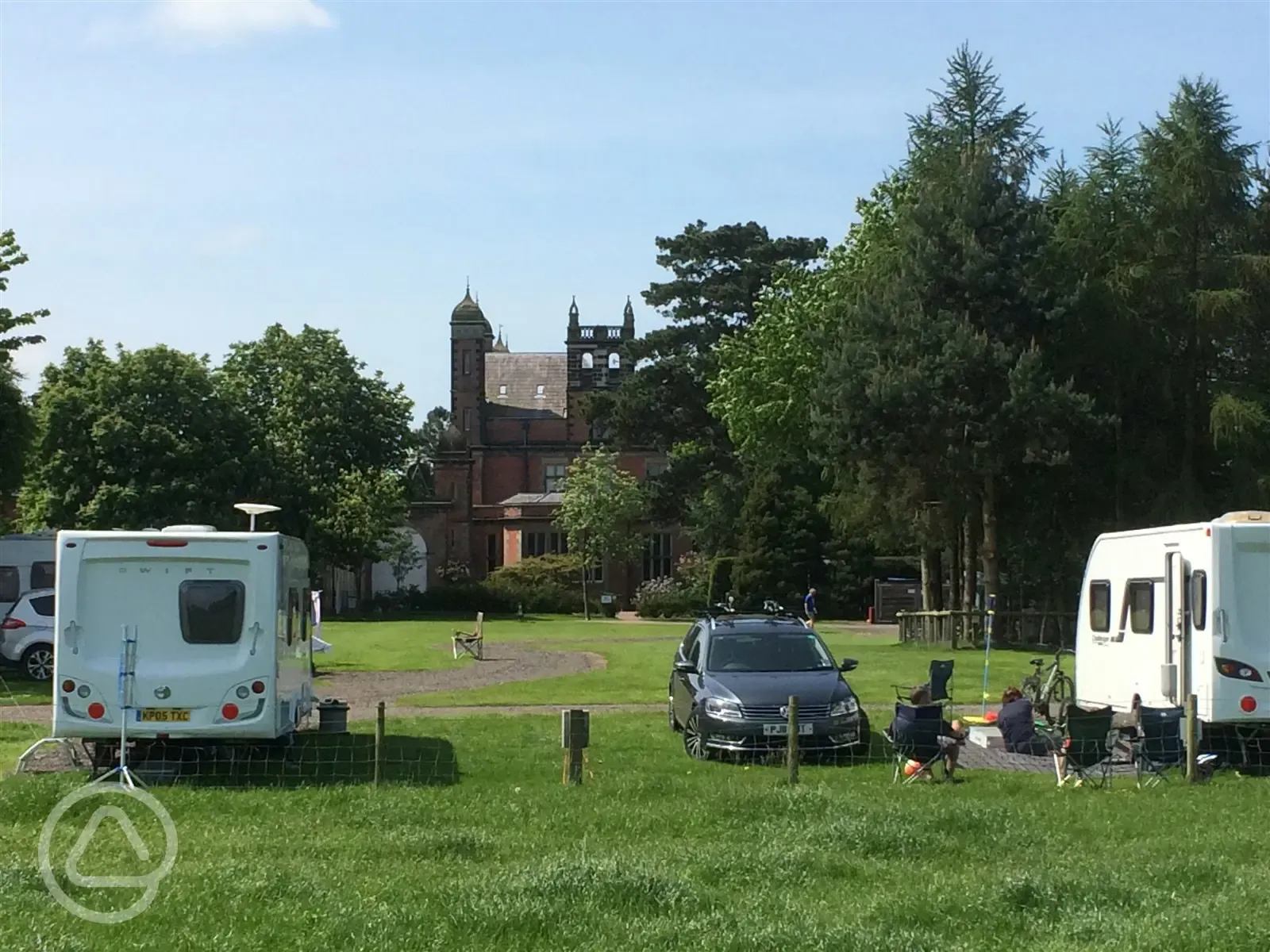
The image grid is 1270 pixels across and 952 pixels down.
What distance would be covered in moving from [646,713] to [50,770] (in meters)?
8.42

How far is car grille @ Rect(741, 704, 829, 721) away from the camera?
16.6 meters

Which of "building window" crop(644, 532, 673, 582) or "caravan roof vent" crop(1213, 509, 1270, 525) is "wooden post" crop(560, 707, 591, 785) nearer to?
"caravan roof vent" crop(1213, 509, 1270, 525)

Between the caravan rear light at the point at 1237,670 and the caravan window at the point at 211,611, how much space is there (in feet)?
31.9

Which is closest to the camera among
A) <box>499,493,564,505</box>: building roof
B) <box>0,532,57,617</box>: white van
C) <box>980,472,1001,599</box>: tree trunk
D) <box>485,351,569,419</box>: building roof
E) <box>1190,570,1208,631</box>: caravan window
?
<box>1190,570,1208,631</box>: caravan window

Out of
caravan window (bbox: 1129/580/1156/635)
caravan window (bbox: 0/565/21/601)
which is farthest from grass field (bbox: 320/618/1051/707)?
caravan window (bbox: 1129/580/1156/635)

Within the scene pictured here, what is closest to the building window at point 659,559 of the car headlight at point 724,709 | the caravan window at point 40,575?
the caravan window at point 40,575

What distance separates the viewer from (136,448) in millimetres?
58344

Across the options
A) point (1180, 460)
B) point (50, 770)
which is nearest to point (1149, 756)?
point (50, 770)

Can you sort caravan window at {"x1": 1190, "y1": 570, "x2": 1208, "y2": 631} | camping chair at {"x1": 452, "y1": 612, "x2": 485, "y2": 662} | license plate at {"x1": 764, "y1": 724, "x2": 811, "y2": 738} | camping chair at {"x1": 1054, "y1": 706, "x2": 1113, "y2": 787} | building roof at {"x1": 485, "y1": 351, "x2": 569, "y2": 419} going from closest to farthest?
1. camping chair at {"x1": 1054, "y1": 706, "x2": 1113, "y2": 787}
2. caravan window at {"x1": 1190, "y1": 570, "x2": 1208, "y2": 631}
3. license plate at {"x1": 764, "y1": 724, "x2": 811, "y2": 738}
4. camping chair at {"x1": 452, "y1": 612, "x2": 485, "y2": 662}
5. building roof at {"x1": 485, "y1": 351, "x2": 569, "y2": 419}

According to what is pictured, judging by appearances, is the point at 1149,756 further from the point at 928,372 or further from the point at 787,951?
the point at 928,372

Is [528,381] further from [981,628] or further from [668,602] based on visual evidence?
[981,628]

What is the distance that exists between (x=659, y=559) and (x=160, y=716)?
7453cm

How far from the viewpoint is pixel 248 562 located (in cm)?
1543

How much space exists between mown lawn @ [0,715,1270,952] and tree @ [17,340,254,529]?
146 feet
